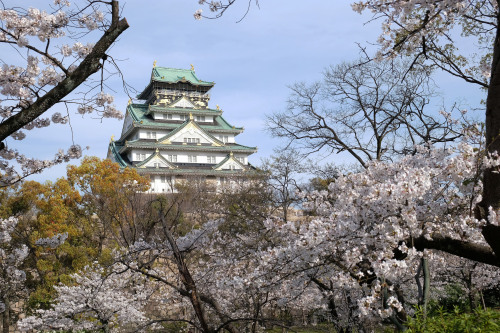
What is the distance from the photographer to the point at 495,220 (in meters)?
3.34

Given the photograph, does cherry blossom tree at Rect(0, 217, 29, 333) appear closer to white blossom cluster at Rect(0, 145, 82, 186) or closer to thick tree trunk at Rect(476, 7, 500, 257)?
white blossom cluster at Rect(0, 145, 82, 186)

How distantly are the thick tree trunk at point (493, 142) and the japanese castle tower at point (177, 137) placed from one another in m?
34.0

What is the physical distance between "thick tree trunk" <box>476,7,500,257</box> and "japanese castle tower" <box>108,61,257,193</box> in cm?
3402

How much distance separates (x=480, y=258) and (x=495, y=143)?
129 cm

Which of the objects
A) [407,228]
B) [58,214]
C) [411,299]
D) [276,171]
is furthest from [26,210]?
[407,228]

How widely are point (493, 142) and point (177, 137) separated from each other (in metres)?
39.4

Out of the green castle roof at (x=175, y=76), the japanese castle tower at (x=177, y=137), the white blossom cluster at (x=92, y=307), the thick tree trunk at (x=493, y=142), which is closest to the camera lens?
the thick tree trunk at (x=493, y=142)

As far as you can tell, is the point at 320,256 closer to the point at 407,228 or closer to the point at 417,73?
the point at 407,228

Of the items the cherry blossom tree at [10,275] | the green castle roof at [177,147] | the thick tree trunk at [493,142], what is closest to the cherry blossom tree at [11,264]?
the cherry blossom tree at [10,275]

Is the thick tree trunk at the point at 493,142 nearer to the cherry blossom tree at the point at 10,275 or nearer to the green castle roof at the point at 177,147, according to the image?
the cherry blossom tree at the point at 10,275

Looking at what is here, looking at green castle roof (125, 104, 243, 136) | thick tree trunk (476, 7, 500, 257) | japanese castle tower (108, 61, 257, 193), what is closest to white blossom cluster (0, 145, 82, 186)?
thick tree trunk (476, 7, 500, 257)

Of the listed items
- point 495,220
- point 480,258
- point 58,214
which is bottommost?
point 480,258

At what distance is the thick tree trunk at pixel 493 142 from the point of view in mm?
3408

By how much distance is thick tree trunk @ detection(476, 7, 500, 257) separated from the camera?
3408 millimetres
